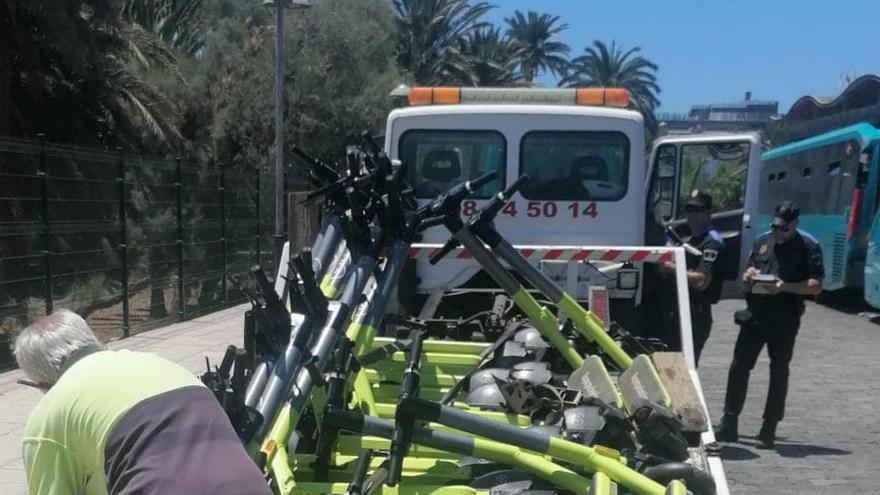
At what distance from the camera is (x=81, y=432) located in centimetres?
259

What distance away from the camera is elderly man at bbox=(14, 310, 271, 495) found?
253 cm

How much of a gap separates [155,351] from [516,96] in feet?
17.5

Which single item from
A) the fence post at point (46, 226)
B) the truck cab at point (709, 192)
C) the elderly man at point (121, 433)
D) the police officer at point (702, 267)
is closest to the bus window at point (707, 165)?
the truck cab at point (709, 192)

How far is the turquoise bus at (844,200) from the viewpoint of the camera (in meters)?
16.8

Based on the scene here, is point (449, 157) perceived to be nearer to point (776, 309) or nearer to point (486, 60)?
point (776, 309)

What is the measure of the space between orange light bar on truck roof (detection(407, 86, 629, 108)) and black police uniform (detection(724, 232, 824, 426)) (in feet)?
6.38

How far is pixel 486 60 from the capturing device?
5362 cm

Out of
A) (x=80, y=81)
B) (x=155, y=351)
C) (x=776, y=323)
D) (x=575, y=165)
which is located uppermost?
(x=80, y=81)

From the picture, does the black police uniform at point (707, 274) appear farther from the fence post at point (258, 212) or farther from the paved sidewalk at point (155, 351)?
the fence post at point (258, 212)

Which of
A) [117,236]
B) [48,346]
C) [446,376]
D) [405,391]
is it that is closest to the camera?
[48,346]

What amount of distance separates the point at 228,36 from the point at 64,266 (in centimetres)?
2389

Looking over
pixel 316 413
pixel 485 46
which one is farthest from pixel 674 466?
pixel 485 46

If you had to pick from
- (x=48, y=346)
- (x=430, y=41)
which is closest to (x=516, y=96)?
(x=48, y=346)

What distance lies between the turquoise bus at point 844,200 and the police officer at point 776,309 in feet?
30.6
